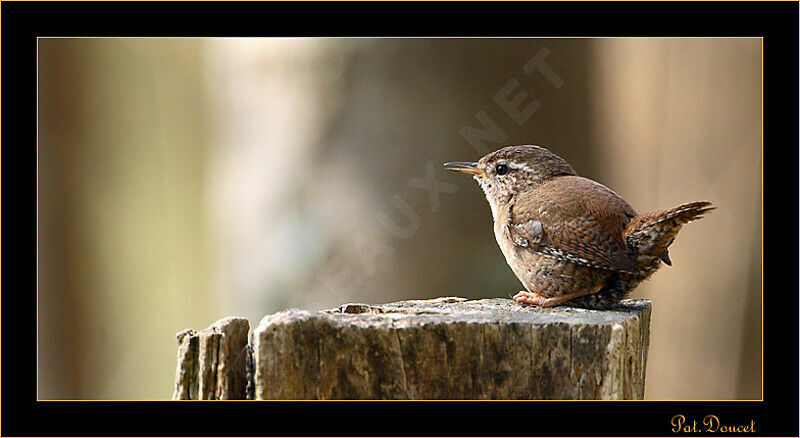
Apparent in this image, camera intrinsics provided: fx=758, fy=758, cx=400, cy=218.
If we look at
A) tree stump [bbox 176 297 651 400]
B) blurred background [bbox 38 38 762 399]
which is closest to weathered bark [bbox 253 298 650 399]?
tree stump [bbox 176 297 651 400]

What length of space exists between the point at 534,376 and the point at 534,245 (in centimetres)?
97

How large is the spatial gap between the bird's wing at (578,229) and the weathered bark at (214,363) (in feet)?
4.46

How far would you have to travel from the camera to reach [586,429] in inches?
91.0

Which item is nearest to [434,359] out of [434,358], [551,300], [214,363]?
[434,358]

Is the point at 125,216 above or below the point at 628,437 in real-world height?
above

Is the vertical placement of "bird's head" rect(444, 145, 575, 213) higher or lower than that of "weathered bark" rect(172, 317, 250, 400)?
higher

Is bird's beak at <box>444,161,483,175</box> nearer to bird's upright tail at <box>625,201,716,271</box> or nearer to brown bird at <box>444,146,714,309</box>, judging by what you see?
brown bird at <box>444,146,714,309</box>

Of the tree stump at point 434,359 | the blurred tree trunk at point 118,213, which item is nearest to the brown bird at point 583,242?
the tree stump at point 434,359

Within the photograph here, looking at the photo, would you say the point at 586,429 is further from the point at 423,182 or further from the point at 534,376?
the point at 423,182

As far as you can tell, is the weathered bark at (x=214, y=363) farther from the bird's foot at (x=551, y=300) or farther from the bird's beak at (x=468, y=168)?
the bird's beak at (x=468, y=168)

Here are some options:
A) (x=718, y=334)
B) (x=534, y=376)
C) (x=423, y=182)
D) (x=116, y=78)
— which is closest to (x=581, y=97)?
(x=423, y=182)

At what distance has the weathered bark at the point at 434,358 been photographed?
2.34 m

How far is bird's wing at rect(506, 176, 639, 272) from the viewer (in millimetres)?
3043

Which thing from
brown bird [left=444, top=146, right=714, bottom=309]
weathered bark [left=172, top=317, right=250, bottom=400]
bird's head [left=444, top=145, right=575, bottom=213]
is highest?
bird's head [left=444, top=145, right=575, bottom=213]
